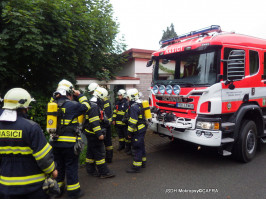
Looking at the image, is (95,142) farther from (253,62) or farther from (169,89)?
(253,62)

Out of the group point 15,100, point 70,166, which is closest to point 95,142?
point 70,166

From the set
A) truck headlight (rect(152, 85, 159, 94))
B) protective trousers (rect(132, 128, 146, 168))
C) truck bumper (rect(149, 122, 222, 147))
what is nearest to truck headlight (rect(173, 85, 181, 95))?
truck headlight (rect(152, 85, 159, 94))

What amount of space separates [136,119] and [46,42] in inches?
110

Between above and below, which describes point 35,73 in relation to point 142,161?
above

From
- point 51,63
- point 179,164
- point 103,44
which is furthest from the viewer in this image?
point 103,44

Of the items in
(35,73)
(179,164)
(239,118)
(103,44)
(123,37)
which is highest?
(123,37)

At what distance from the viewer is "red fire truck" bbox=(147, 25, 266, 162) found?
3.87 meters

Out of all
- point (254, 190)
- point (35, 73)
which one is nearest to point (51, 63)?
point (35, 73)

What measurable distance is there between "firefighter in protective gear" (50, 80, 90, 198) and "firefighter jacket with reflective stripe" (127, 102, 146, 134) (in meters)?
1.15

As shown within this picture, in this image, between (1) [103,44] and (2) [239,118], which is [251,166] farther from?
(1) [103,44]

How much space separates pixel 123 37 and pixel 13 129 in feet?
22.3

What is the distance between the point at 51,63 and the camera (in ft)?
16.8

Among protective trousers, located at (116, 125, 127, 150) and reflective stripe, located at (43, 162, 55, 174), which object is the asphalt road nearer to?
protective trousers, located at (116, 125, 127, 150)

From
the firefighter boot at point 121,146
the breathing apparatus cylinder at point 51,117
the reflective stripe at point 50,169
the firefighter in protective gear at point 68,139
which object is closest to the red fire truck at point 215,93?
the firefighter boot at point 121,146
